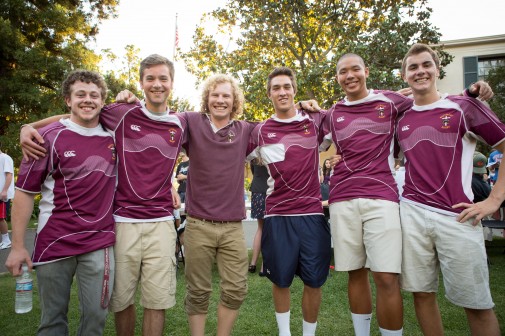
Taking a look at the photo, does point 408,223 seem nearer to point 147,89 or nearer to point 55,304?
point 147,89

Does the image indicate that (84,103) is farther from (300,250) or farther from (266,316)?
→ (266,316)

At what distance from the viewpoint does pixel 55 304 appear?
94.0 inches

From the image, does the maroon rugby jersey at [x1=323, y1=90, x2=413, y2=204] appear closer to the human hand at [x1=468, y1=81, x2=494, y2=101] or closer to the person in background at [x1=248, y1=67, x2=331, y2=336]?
the person in background at [x1=248, y1=67, x2=331, y2=336]

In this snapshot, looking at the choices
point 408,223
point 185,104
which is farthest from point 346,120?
point 185,104

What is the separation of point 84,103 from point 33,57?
13992mm

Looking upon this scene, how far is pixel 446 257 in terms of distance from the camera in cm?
249

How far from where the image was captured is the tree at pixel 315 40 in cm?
1252

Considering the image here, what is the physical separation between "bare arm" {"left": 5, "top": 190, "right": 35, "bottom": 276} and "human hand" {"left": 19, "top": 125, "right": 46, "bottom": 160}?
263 millimetres

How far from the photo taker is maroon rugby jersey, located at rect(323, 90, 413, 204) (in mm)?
2792

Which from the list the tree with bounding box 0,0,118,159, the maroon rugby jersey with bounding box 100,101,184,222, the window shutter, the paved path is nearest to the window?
the window shutter

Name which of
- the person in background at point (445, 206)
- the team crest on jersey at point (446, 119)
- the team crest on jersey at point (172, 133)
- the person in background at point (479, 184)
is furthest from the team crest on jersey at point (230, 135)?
the person in background at point (479, 184)

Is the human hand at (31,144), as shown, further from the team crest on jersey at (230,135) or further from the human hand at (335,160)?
the human hand at (335,160)

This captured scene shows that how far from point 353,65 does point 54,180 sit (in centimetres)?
239

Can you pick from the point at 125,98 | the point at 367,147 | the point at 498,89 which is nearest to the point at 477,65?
the point at 498,89
